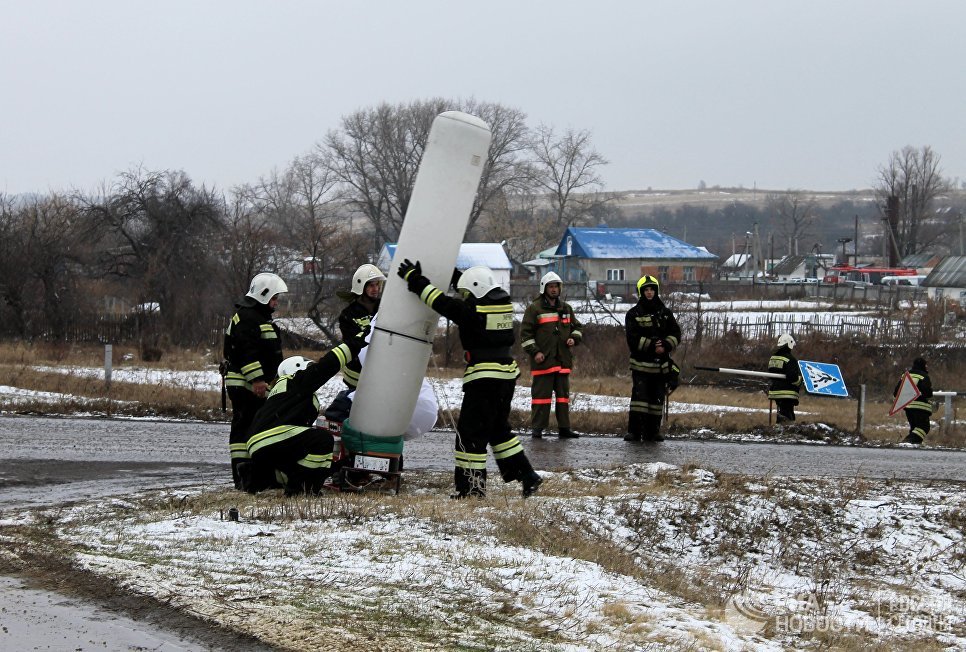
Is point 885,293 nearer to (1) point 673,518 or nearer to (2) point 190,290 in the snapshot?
(2) point 190,290

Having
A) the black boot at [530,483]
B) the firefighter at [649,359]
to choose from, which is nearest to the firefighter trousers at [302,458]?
the black boot at [530,483]

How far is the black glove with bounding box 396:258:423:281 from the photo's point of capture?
893 cm

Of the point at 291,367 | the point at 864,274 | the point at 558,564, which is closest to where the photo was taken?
the point at 558,564

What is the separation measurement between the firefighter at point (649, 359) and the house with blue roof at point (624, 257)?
7688 cm

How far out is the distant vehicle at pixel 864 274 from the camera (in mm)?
105744

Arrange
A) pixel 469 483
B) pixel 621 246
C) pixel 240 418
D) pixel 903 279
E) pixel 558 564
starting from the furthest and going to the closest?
pixel 903 279 → pixel 621 246 → pixel 240 418 → pixel 469 483 → pixel 558 564

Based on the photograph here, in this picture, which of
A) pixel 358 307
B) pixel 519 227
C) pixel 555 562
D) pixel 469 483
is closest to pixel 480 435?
pixel 469 483

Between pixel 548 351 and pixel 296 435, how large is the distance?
633cm

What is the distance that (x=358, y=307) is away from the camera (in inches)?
400

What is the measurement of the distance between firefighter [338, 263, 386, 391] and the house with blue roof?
267 feet

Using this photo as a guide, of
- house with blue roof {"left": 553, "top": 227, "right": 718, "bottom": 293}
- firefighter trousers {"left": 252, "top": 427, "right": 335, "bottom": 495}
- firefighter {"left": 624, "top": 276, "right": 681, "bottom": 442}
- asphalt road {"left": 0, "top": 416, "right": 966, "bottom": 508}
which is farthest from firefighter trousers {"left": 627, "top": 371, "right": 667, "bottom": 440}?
house with blue roof {"left": 553, "top": 227, "right": 718, "bottom": 293}

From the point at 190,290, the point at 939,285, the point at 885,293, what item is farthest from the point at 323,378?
the point at 939,285

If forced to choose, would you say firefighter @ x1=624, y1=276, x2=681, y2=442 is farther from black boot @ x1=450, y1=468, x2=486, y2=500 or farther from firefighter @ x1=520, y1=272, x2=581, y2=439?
black boot @ x1=450, y1=468, x2=486, y2=500

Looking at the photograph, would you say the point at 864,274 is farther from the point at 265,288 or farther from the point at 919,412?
the point at 265,288
